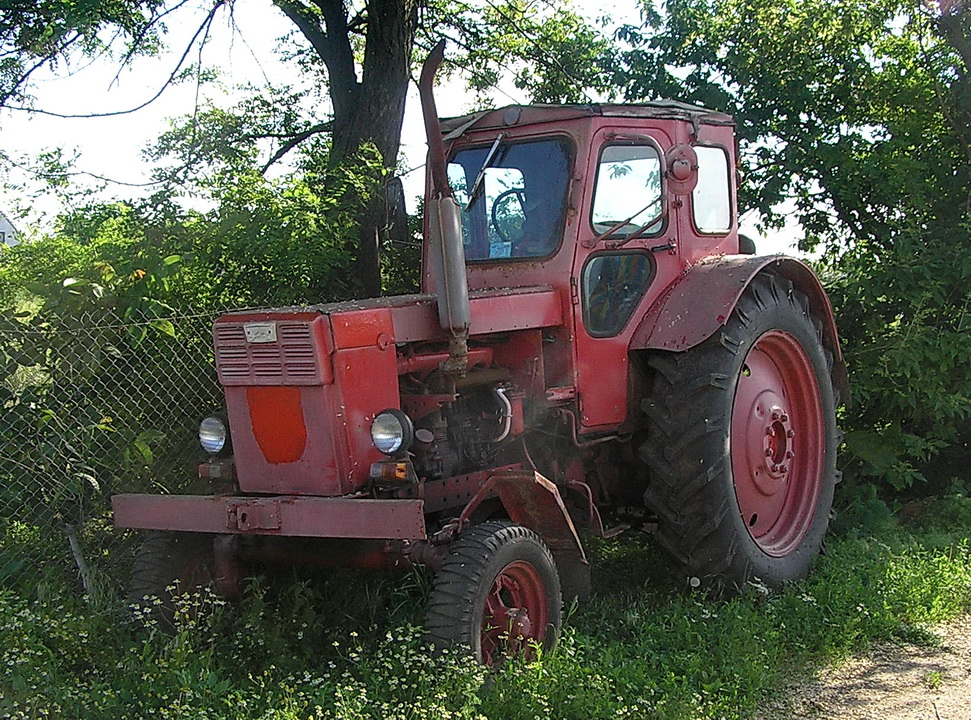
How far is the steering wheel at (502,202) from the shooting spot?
5.91 meters

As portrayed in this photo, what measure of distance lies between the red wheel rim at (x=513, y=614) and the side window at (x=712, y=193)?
2.39m

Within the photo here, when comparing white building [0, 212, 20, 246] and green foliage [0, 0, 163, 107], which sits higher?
green foliage [0, 0, 163, 107]

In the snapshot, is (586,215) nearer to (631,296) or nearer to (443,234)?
(631,296)

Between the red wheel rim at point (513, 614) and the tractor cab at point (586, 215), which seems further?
the tractor cab at point (586, 215)

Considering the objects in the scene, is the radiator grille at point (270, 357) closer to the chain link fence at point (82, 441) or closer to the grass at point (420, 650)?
the grass at point (420, 650)

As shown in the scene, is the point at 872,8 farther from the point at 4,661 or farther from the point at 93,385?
the point at 4,661

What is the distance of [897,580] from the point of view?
5961mm

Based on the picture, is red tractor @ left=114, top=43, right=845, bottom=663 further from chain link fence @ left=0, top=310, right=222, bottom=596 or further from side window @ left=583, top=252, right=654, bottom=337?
chain link fence @ left=0, top=310, right=222, bottom=596

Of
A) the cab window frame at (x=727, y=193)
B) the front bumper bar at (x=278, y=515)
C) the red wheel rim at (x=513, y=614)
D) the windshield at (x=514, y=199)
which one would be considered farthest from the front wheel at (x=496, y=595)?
the cab window frame at (x=727, y=193)

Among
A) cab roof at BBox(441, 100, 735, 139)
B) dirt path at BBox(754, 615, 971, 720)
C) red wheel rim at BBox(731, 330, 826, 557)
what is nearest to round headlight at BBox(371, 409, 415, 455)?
dirt path at BBox(754, 615, 971, 720)

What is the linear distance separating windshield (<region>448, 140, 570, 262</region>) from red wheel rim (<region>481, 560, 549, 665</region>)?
174cm

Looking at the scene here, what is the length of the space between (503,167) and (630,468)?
1828 mm

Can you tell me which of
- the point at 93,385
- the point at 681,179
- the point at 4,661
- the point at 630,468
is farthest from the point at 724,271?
the point at 4,661

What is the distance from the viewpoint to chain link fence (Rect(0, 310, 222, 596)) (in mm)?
5738
